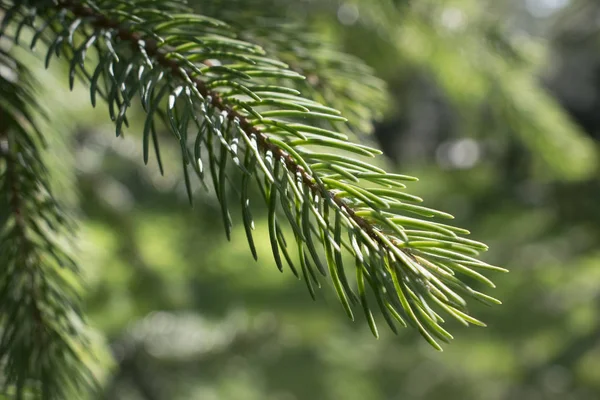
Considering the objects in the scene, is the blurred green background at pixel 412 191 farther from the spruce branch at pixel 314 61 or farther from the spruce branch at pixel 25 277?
the spruce branch at pixel 25 277

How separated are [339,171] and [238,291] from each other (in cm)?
91

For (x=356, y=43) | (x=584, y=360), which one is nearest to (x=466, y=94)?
(x=356, y=43)

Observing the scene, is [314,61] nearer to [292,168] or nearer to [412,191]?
[292,168]

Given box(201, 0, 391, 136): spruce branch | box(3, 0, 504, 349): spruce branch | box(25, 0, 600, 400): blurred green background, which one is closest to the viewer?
box(3, 0, 504, 349): spruce branch

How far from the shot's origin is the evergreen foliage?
27 centimetres

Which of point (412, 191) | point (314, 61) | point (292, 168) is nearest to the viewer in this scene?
point (292, 168)

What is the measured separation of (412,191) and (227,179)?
0.93 meters

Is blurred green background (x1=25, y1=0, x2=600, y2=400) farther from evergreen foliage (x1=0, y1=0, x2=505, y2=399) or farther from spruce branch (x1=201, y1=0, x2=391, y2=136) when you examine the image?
evergreen foliage (x1=0, y1=0, x2=505, y2=399)

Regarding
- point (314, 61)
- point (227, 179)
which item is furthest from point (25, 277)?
point (314, 61)

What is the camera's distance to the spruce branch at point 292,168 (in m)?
0.27

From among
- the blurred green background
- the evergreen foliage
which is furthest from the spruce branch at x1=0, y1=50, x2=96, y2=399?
the blurred green background

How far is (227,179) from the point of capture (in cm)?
31

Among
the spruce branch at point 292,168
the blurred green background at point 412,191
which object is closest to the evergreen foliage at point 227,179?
the spruce branch at point 292,168

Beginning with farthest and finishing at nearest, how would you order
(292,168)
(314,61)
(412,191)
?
(412,191)
(314,61)
(292,168)
